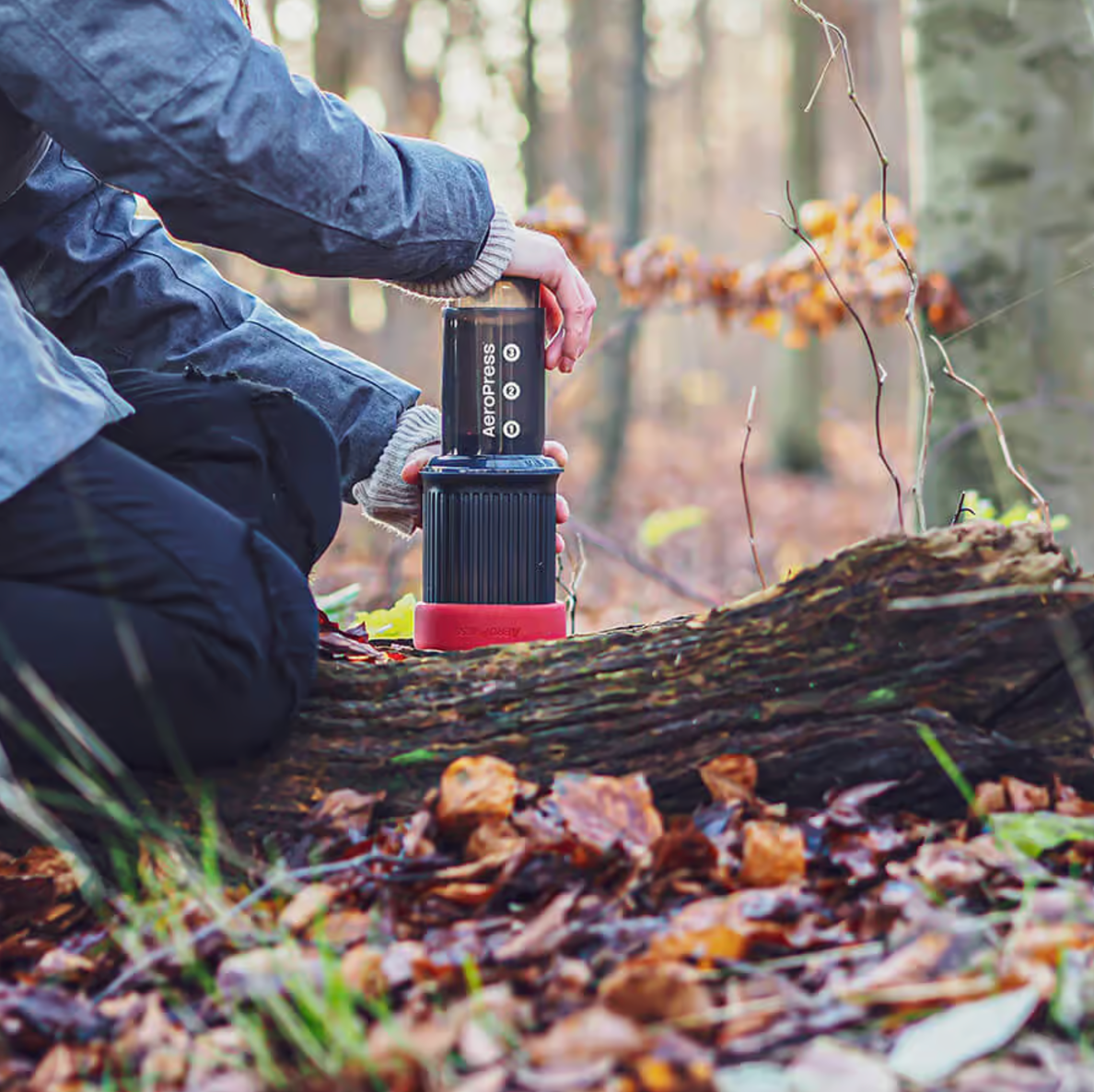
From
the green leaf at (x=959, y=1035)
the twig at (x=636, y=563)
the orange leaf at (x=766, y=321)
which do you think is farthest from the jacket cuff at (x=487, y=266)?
the orange leaf at (x=766, y=321)

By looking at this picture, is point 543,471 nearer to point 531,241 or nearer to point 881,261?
point 531,241

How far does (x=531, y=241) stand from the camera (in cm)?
222

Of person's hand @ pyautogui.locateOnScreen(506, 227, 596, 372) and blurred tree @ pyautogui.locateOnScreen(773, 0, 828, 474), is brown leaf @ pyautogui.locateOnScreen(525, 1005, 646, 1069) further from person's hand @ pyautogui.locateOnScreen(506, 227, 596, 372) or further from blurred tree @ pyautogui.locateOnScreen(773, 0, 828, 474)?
blurred tree @ pyautogui.locateOnScreen(773, 0, 828, 474)

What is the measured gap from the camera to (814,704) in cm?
176

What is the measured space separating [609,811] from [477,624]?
745mm

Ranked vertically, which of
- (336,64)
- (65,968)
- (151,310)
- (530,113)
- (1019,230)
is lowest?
(65,968)

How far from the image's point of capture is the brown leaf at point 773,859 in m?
1.55

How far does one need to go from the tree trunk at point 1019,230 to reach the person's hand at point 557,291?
192 centimetres

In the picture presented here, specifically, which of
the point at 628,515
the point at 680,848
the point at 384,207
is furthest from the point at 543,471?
the point at 628,515

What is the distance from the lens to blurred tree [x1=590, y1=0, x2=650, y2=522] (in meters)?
11.5

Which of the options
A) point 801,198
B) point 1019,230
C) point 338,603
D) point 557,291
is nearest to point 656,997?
point 557,291

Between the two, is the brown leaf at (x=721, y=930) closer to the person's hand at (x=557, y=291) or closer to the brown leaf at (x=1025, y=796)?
the brown leaf at (x=1025, y=796)

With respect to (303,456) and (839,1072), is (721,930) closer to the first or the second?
(839,1072)

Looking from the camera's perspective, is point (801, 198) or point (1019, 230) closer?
point (1019, 230)
